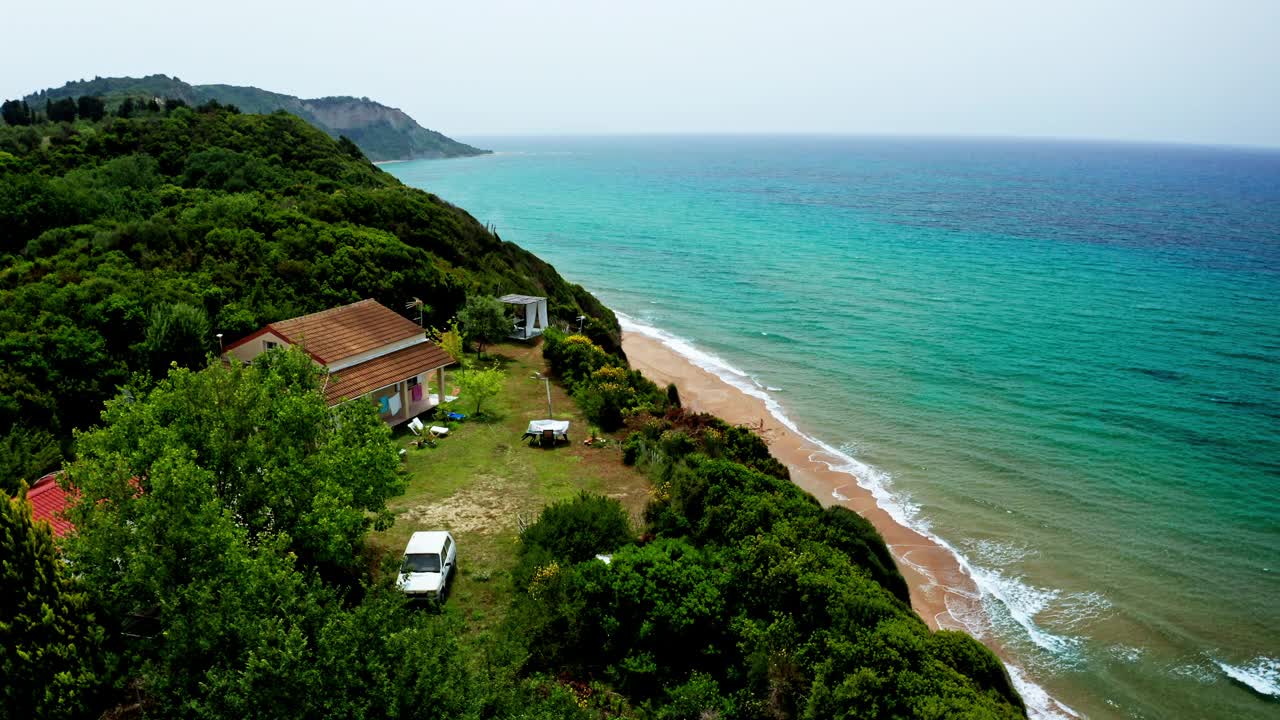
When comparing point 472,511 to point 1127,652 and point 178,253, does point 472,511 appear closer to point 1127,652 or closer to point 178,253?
point 1127,652

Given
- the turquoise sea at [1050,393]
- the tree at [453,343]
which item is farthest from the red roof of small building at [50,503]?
the turquoise sea at [1050,393]

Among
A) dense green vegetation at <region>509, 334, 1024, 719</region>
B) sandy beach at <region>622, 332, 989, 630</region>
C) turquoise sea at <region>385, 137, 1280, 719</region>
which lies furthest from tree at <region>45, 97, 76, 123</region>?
dense green vegetation at <region>509, 334, 1024, 719</region>

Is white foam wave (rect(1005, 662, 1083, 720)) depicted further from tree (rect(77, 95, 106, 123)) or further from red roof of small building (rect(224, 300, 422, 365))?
tree (rect(77, 95, 106, 123))

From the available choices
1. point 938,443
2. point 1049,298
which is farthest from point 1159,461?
point 1049,298

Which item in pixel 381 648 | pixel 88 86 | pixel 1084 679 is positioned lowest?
pixel 1084 679

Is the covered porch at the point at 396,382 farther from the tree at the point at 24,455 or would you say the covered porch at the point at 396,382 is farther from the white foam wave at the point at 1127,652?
the white foam wave at the point at 1127,652

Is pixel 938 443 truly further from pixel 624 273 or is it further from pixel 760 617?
pixel 624 273
